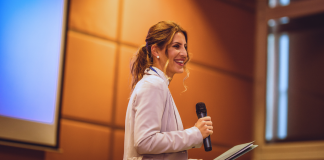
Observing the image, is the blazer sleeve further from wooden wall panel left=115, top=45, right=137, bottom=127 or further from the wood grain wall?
wooden wall panel left=115, top=45, right=137, bottom=127

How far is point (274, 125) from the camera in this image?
155 inches

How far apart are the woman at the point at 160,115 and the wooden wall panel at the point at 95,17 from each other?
137 centimetres

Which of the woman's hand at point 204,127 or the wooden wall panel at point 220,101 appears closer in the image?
the woman's hand at point 204,127

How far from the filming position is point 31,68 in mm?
2295

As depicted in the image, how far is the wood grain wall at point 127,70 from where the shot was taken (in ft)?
8.49

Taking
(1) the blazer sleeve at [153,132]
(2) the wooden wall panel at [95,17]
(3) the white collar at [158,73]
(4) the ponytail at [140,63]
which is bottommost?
(1) the blazer sleeve at [153,132]

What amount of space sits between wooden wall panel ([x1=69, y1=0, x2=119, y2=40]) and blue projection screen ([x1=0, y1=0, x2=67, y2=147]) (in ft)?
0.37

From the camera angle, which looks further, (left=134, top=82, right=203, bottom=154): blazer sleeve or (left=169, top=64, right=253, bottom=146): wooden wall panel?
(left=169, top=64, right=253, bottom=146): wooden wall panel

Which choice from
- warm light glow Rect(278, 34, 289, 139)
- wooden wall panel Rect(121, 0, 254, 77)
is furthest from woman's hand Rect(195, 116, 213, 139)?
warm light glow Rect(278, 34, 289, 139)

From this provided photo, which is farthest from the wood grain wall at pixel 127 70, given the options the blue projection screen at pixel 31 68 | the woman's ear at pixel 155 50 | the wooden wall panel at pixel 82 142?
the woman's ear at pixel 155 50

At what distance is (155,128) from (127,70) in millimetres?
1716

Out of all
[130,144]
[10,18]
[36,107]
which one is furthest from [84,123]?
[130,144]

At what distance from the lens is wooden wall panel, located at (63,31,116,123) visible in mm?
2557

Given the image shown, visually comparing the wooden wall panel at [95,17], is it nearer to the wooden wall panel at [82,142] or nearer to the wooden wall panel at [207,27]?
the wooden wall panel at [207,27]
